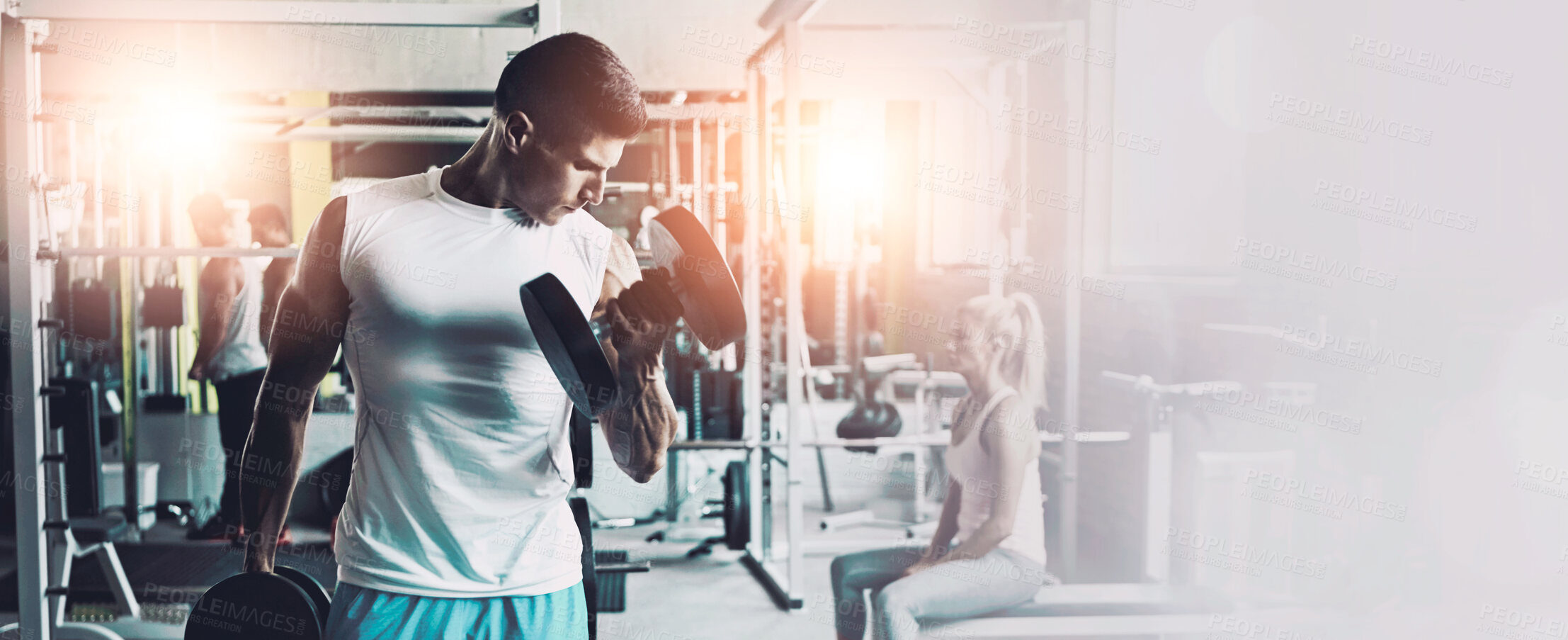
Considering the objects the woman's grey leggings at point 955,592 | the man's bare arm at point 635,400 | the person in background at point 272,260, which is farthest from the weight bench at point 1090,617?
the person in background at point 272,260

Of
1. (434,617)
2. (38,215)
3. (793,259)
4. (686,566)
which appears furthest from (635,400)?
(686,566)

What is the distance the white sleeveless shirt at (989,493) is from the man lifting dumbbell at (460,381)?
46.9 inches

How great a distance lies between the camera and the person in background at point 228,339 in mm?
3795

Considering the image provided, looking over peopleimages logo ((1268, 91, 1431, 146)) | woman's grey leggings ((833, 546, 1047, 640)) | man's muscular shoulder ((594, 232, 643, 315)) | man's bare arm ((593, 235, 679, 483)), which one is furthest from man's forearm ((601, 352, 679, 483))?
peopleimages logo ((1268, 91, 1431, 146))

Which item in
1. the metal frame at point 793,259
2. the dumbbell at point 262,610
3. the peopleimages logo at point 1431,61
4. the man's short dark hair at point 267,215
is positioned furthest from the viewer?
the man's short dark hair at point 267,215

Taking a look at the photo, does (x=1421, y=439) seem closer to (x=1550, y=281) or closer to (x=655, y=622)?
(x=1550, y=281)

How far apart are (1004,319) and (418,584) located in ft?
6.02

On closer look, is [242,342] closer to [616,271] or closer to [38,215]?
[38,215]

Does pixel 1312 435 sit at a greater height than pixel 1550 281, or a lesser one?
lesser

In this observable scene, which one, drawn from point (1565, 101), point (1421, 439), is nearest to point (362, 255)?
point (1565, 101)

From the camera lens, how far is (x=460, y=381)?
1.18 m

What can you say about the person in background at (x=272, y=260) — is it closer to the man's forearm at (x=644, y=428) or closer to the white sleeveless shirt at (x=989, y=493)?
the white sleeveless shirt at (x=989, y=493)

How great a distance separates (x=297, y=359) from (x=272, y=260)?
9.81 ft

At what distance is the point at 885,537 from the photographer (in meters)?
4.41
